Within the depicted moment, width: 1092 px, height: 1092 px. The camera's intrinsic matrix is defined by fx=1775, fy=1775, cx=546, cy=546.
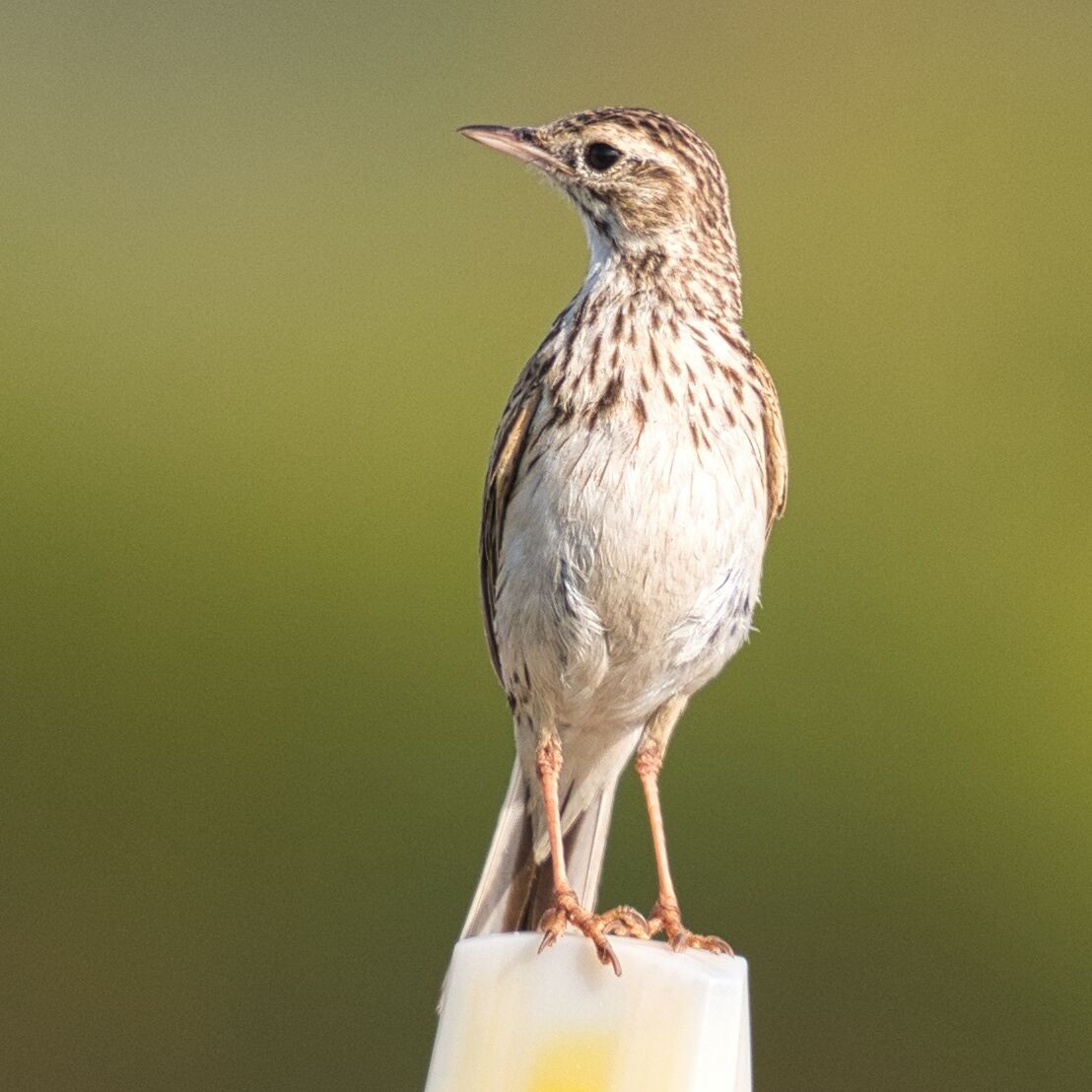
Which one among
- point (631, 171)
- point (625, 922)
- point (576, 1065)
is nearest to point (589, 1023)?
point (576, 1065)

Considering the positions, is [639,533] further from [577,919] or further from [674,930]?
[577,919]

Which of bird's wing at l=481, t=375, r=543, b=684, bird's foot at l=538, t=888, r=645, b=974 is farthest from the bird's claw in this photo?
bird's wing at l=481, t=375, r=543, b=684

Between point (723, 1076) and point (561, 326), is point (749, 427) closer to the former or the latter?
point (561, 326)

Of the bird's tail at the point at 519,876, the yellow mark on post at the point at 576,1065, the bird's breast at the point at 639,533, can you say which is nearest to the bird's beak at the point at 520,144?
the bird's breast at the point at 639,533

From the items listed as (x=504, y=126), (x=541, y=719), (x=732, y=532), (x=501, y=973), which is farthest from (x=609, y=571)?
(x=501, y=973)

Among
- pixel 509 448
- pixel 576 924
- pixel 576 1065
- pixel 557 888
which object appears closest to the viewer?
pixel 576 1065

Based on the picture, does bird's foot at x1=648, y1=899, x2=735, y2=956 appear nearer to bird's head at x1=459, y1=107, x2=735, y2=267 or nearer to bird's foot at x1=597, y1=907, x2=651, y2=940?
bird's foot at x1=597, y1=907, x2=651, y2=940

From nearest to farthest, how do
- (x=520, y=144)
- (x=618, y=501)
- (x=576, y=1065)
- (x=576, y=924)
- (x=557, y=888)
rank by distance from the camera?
(x=576, y=1065), (x=576, y=924), (x=557, y=888), (x=618, y=501), (x=520, y=144)

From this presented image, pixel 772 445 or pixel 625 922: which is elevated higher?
pixel 772 445
